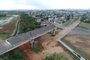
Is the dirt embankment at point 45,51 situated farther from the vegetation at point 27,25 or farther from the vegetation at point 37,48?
the vegetation at point 27,25

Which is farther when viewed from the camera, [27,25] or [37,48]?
[27,25]

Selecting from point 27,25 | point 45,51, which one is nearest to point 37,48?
point 45,51

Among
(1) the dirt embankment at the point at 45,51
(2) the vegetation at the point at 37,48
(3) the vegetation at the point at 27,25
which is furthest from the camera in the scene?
(3) the vegetation at the point at 27,25

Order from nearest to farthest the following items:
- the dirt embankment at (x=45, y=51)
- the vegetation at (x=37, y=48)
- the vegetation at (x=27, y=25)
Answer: the dirt embankment at (x=45, y=51), the vegetation at (x=37, y=48), the vegetation at (x=27, y=25)

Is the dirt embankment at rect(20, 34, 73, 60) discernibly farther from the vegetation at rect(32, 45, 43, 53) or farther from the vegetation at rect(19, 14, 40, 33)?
the vegetation at rect(19, 14, 40, 33)

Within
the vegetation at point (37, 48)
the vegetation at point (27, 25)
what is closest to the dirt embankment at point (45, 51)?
the vegetation at point (37, 48)

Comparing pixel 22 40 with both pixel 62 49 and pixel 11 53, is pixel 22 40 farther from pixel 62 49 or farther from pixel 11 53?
pixel 62 49

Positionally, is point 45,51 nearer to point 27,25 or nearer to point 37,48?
point 37,48

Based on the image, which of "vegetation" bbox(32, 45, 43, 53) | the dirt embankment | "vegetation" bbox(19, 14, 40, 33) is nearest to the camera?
the dirt embankment

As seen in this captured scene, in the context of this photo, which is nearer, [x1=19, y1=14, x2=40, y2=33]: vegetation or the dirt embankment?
the dirt embankment

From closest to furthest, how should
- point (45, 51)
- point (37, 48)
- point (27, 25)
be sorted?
point (45, 51)
point (37, 48)
point (27, 25)

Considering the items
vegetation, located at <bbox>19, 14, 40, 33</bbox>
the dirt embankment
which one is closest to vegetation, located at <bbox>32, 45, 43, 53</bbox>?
the dirt embankment

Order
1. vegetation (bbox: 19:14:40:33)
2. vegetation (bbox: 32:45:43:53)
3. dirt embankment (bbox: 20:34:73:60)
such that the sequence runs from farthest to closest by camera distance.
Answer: vegetation (bbox: 19:14:40:33) < vegetation (bbox: 32:45:43:53) < dirt embankment (bbox: 20:34:73:60)
